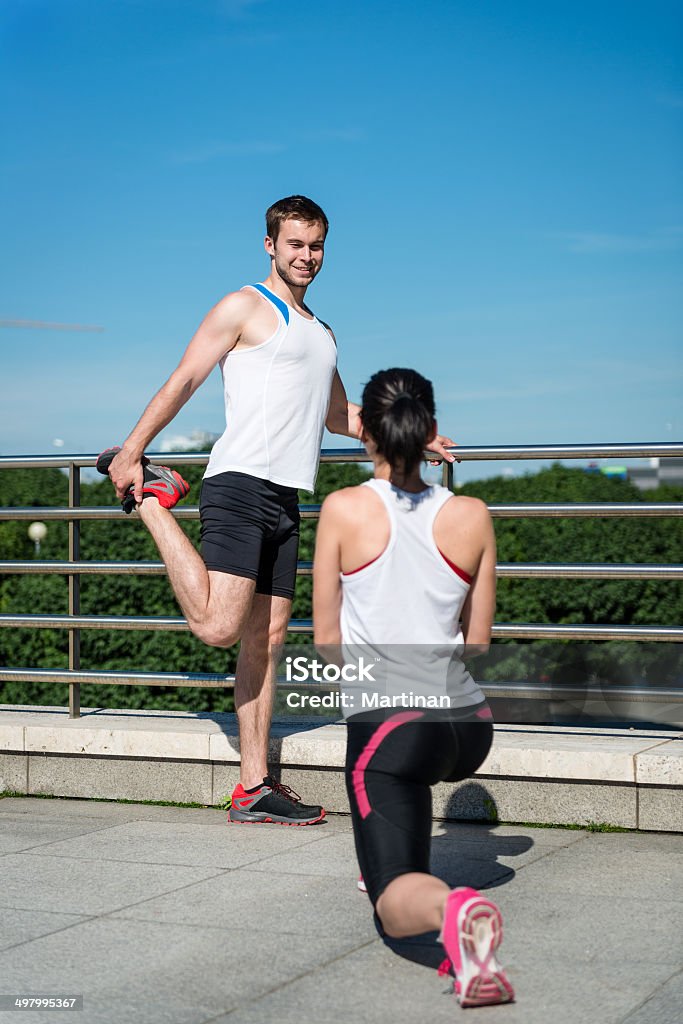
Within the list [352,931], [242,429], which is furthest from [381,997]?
[242,429]

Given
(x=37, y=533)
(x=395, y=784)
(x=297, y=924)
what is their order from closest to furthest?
1. (x=395, y=784)
2. (x=297, y=924)
3. (x=37, y=533)

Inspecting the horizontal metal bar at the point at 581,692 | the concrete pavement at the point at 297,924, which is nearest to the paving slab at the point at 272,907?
the concrete pavement at the point at 297,924

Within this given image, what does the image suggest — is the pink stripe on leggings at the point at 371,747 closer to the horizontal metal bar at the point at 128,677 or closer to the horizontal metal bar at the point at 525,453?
the horizontal metal bar at the point at 525,453

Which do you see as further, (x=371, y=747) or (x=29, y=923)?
(x=29, y=923)

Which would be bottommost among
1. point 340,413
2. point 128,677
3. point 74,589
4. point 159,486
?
point 128,677

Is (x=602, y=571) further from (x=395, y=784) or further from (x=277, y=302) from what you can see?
(x=395, y=784)

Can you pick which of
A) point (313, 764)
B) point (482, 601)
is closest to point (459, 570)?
point (482, 601)

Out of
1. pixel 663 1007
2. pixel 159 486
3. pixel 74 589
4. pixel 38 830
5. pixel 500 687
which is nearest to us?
pixel 663 1007

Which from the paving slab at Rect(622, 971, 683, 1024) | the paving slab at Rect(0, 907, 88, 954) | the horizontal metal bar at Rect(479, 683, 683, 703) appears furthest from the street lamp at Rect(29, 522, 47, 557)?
the paving slab at Rect(622, 971, 683, 1024)

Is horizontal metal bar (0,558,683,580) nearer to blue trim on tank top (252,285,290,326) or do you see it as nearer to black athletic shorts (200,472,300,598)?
black athletic shorts (200,472,300,598)

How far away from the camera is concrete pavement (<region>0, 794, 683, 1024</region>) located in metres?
3.09

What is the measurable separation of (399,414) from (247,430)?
5.15ft

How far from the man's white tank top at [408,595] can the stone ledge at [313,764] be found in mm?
1711

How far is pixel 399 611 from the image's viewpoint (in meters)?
3.28
